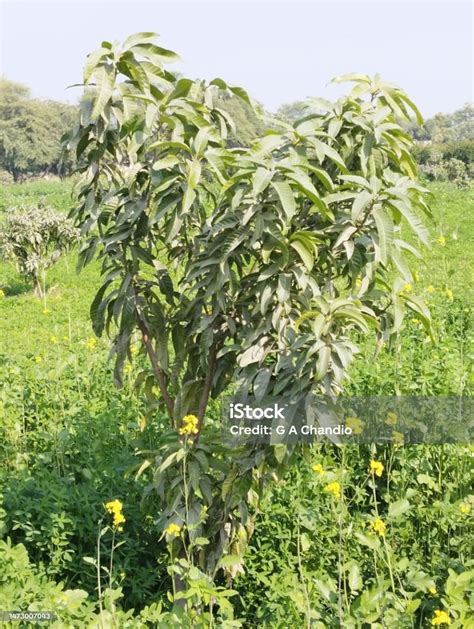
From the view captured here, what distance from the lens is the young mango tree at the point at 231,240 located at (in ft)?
7.22

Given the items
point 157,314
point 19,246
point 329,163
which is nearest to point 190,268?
point 157,314

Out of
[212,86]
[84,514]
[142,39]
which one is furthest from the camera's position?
[84,514]

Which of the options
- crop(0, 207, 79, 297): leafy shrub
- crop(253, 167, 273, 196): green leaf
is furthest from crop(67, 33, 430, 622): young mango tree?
→ crop(0, 207, 79, 297): leafy shrub

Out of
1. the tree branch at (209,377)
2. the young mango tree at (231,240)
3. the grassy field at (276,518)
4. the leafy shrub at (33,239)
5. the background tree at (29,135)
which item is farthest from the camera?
the background tree at (29,135)

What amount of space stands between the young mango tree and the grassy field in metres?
0.23

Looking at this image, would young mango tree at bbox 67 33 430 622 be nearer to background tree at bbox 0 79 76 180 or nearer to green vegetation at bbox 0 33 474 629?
green vegetation at bbox 0 33 474 629

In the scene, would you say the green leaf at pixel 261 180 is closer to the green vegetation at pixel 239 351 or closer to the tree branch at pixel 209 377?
the green vegetation at pixel 239 351

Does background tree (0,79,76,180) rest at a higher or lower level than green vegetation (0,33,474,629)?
higher

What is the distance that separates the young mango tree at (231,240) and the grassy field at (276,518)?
0.77ft

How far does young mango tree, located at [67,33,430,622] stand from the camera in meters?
2.20

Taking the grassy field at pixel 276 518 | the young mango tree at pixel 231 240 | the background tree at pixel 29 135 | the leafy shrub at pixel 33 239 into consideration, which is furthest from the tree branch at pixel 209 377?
the background tree at pixel 29 135

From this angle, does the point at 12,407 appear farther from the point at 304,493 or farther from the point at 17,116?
the point at 17,116

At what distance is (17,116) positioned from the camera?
161 feet

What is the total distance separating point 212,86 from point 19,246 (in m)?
7.92
